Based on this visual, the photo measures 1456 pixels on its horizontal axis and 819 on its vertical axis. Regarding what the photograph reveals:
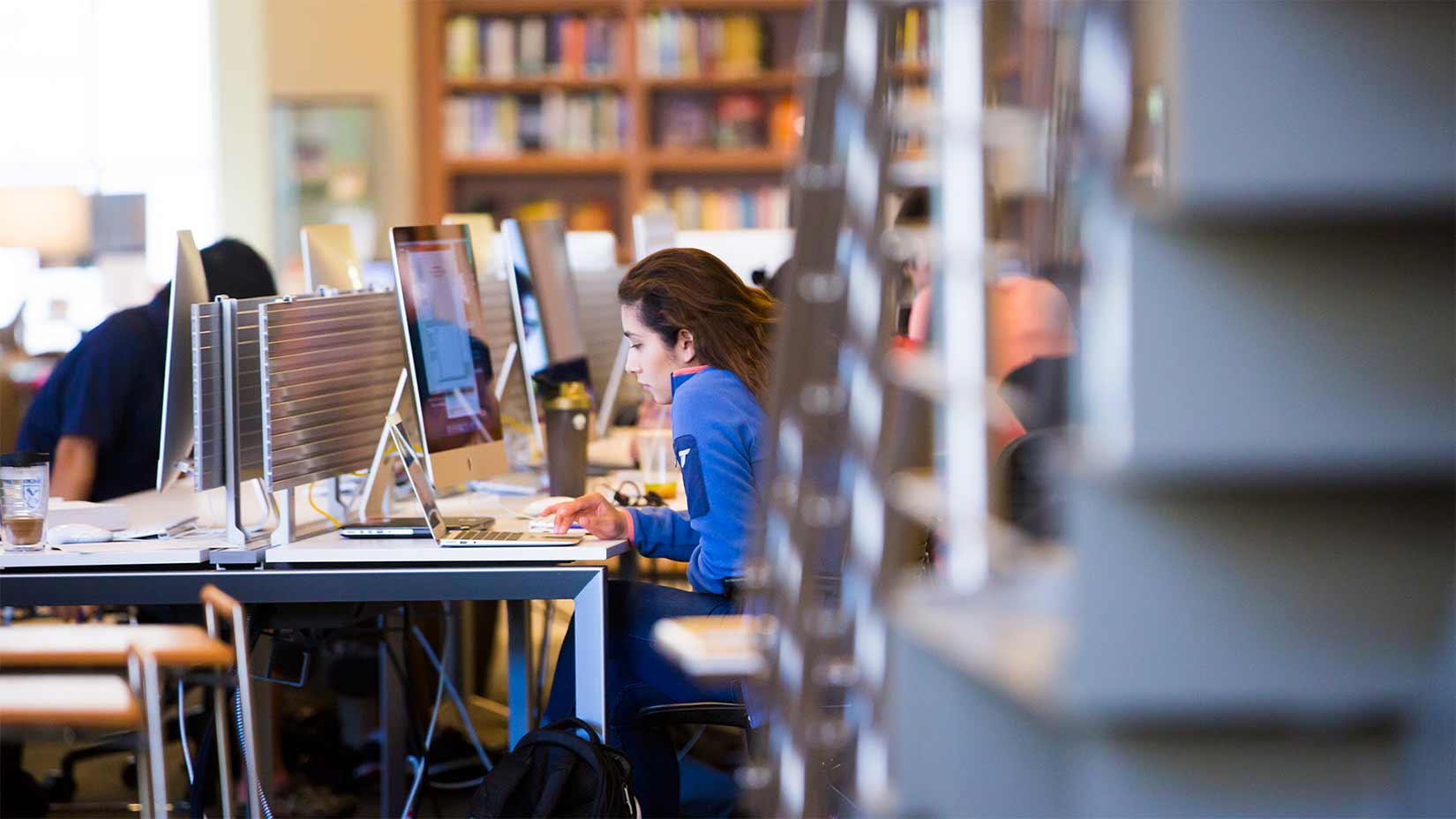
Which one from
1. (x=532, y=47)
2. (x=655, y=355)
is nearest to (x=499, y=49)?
(x=532, y=47)

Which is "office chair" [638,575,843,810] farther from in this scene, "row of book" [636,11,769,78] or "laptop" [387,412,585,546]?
"row of book" [636,11,769,78]

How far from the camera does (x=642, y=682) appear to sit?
8.25ft

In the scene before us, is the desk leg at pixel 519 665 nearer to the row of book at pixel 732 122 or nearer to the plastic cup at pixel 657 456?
the plastic cup at pixel 657 456

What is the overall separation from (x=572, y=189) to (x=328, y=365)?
212 inches

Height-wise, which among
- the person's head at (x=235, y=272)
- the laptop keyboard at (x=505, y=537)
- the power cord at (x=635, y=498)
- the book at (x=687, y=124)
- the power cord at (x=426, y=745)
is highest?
the book at (x=687, y=124)

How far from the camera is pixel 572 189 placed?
7789 mm

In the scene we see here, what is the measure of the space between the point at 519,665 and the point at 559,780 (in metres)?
0.56

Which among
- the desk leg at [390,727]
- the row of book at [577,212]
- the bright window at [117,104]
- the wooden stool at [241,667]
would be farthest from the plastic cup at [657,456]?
the bright window at [117,104]

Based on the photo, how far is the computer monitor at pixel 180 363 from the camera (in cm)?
235

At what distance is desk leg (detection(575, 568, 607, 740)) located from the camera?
7.64 feet

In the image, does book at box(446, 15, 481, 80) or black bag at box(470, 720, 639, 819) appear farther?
book at box(446, 15, 481, 80)

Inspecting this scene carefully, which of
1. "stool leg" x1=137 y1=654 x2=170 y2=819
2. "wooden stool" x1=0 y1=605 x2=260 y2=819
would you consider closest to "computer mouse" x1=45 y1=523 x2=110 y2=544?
"wooden stool" x1=0 y1=605 x2=260 y2=819

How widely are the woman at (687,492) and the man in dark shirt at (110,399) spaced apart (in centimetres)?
92

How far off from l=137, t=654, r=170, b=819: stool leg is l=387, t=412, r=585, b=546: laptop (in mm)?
590
